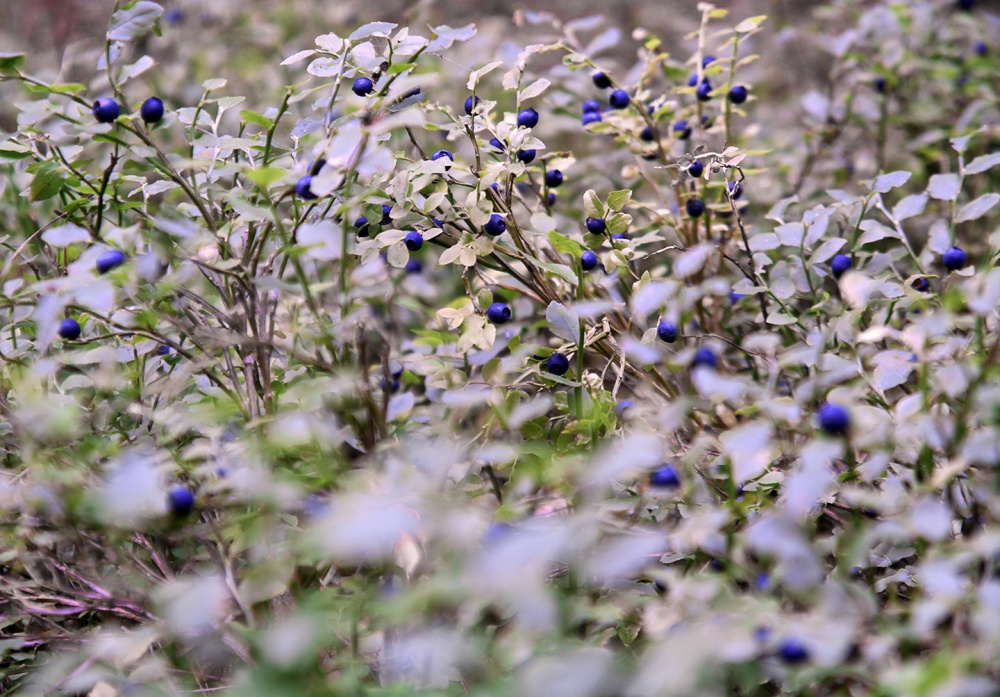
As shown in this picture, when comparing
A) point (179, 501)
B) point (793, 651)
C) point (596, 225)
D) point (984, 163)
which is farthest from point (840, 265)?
point (179, 501)

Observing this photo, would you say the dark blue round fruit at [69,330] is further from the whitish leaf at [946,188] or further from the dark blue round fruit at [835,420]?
the whitish leaf at [946,188]

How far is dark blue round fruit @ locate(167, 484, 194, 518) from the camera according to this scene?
2.70 feet

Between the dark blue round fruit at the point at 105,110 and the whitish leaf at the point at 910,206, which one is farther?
the whitish leaf at the point at 910,206

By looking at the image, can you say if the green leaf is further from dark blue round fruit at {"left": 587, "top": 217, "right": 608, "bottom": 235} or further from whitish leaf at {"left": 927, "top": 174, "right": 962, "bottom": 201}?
whitish leaf at {"left": 927, "top": 174, "right": 962, "bottom": 201}

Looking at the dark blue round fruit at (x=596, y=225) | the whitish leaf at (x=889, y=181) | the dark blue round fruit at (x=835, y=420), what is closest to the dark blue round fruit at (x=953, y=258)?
the whitish leaf at (x=889, y=181)

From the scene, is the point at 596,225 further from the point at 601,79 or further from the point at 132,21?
the point at 132,21

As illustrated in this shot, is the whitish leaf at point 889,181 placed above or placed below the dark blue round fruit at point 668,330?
above

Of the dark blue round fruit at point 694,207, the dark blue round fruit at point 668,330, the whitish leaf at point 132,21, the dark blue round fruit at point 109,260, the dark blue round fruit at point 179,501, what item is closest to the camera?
the dark blue round fruit at point 179,501

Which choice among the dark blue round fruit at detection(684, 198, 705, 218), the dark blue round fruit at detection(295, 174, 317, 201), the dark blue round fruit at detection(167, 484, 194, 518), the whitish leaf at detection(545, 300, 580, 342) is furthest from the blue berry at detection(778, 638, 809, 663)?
the dark blue round fruit at detection(684, 198, 705, 218)

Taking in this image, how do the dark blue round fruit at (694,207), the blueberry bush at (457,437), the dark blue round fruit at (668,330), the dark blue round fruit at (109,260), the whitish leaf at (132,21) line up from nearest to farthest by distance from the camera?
the blueberry bush at (457,437), the dark blue round fruit at (109,260), the whitish leaf at (132,21), the dark blue round fruit at (668,330), the dark blue round fruit at (694,207)

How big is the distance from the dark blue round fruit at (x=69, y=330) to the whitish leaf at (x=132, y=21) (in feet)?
1.21

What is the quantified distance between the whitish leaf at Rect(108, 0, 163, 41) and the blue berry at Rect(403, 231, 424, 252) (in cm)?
42

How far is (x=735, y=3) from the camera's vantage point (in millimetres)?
4180

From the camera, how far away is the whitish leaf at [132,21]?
3.40ft
